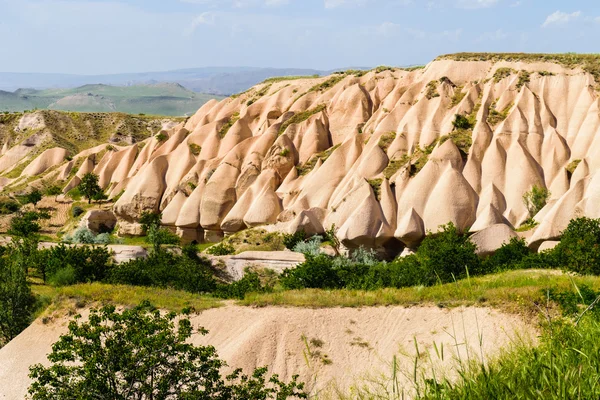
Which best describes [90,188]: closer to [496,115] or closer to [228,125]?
[228,125]

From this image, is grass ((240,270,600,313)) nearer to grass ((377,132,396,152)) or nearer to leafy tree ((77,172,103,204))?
grass ((377,132,396,152))

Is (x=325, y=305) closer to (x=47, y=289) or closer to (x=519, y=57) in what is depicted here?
(x=47, y=289)

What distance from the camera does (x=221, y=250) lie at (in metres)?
34.4

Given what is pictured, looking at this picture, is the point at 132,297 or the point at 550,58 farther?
the point at 550,58

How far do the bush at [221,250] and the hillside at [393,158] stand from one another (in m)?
3.36

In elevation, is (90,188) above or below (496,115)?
below

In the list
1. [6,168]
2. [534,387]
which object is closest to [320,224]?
[534,387]

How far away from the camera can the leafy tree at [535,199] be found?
32219mm

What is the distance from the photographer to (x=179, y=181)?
46312mm

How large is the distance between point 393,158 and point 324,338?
2259 cm

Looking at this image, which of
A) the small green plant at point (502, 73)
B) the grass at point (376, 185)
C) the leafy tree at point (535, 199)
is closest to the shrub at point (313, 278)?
the grass at point (376, 185)

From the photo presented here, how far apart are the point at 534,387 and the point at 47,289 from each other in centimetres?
2372

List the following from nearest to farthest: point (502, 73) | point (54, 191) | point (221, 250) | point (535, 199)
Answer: point (535, 199), point (221, 250), point (502, 73), point (54, 191)

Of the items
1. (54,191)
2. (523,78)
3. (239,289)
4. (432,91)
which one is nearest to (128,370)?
(239,289)
